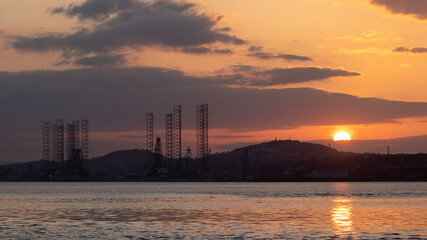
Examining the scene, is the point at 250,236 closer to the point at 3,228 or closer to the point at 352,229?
the point at 352,229

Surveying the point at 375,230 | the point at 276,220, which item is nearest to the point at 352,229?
the point at 375,230

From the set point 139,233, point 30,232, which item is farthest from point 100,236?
point 30,232

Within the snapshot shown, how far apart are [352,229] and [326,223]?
7280mm

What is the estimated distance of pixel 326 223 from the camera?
232 ft

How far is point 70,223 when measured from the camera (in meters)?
72.2

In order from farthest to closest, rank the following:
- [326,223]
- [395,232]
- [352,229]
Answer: [326,223]
[352,229]
[395,232]

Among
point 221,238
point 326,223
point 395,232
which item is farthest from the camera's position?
point 326,223

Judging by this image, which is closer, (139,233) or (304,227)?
(139,233)

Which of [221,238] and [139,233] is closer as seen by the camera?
[221,238]

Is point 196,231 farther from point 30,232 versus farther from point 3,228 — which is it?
point 3,228

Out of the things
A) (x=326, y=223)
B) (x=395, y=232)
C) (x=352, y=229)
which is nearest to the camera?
(x=395, y=232)

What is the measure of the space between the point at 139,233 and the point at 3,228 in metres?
15.4

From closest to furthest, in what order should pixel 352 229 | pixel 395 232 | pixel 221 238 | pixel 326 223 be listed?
1. pixel 221 238
2. pixel 395 232
3. pixel 352 229
4. pixel 326 223

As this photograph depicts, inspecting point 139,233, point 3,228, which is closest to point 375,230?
point 139,233
